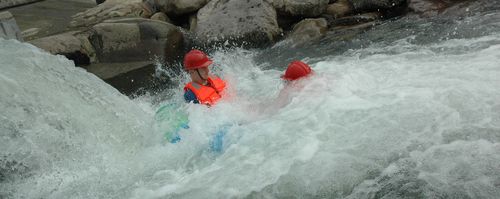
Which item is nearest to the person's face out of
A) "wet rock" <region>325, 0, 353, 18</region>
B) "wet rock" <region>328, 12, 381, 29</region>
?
"wet rock" <region>328, 12, 381, 29</region>

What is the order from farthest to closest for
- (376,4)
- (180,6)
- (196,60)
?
(180,6), (376,4), (196,60)

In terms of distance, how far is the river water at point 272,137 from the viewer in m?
3.78

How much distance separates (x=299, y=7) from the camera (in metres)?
10.2

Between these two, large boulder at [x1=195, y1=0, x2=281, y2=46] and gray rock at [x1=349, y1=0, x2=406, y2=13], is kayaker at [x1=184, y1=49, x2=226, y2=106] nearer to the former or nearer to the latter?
large boulder at [x1=195, y1=0, x2=281, y2=46]

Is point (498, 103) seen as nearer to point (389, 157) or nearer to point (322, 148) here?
point (389, 157)

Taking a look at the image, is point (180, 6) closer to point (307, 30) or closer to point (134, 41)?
point (134, 41)

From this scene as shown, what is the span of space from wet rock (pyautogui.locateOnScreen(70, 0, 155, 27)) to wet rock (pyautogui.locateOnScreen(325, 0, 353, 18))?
15.4 feet

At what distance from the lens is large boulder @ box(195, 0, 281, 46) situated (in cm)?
946

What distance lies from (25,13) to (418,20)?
10522 mm

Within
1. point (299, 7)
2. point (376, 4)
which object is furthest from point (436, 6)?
point (299, 7)

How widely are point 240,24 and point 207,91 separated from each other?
4755mm

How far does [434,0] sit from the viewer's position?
9.95m

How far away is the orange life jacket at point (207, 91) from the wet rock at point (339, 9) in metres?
5.82

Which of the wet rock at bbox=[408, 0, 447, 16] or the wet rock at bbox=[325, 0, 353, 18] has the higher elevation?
the wet rock at bbox=[408, 0, 447, 16]
